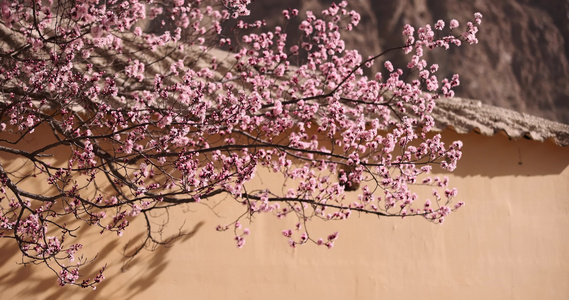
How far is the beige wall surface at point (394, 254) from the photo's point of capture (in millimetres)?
5723

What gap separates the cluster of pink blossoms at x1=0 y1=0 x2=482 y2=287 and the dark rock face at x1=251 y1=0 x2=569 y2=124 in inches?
11.8

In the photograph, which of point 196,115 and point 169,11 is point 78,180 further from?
point 169,11

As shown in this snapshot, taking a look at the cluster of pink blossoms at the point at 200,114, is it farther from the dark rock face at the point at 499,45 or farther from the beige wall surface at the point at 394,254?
the dark rock face at the point at 499,45

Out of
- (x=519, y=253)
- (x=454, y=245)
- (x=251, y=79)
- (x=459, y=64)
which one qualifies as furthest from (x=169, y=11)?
(x=519, y=253)

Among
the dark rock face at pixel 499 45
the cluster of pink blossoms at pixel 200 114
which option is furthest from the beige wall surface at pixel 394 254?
the dark rock face at pixel 499 45

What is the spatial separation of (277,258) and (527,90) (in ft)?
9.43

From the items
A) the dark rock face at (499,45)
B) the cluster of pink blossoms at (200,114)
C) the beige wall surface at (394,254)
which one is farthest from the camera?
the dark rock face at (499,45)

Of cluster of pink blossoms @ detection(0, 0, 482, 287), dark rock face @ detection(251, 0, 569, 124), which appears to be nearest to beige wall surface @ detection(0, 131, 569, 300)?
cluster of pink blossoms @ detection(0, 0, 482, 287)

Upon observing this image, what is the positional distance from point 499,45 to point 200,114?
3.44m

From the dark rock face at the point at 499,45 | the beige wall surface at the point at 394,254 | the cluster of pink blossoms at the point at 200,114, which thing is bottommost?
the beige wall surface at the point at 394,254

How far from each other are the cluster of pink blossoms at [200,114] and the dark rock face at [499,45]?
0.30 m

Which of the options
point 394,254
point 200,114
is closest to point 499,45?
point 394,254

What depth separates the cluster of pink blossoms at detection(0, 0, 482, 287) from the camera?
503 centimetres

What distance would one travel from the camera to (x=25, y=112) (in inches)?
210
